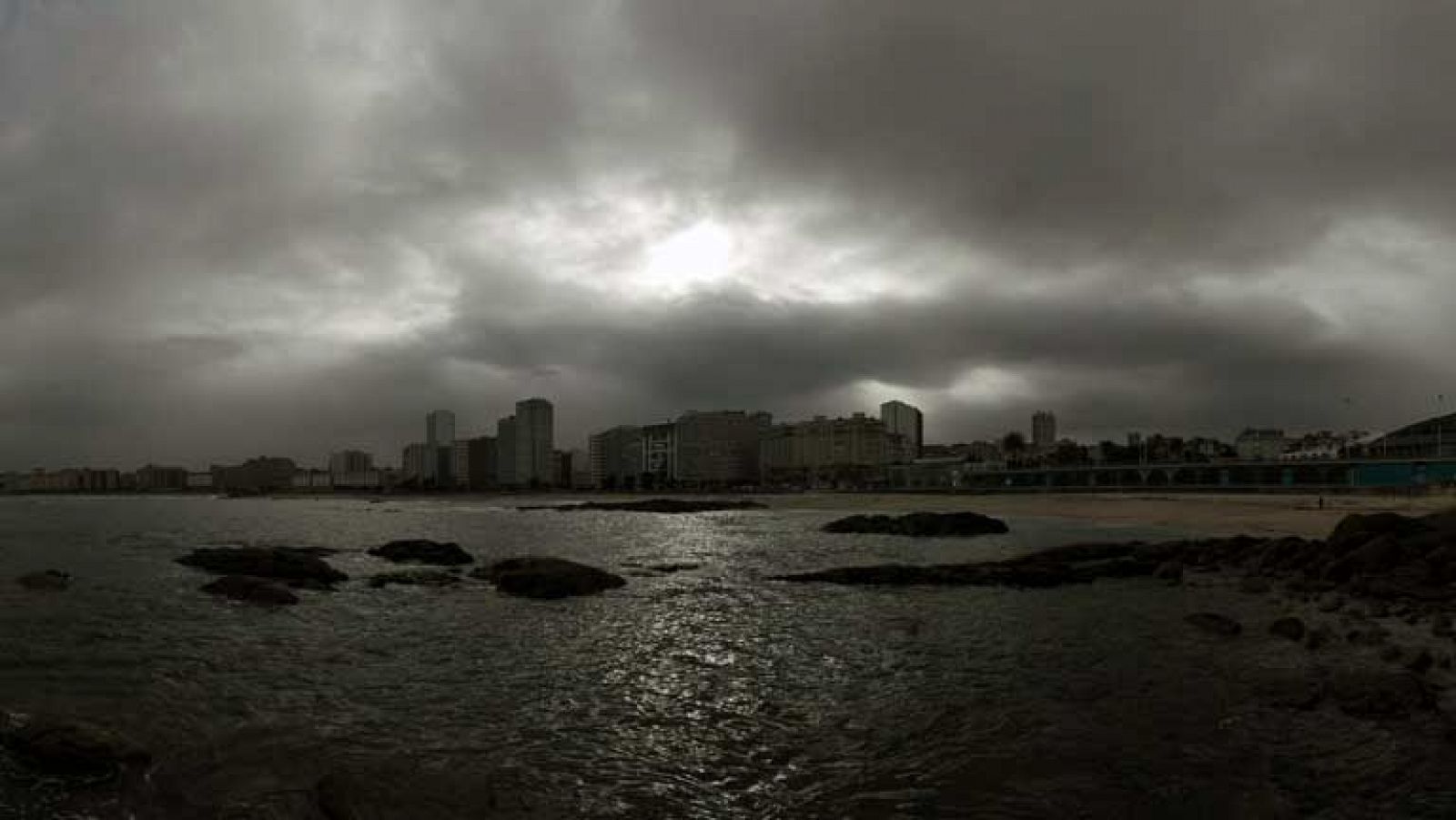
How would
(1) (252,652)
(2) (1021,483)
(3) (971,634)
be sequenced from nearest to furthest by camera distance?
(1) (252,652) → (3) (971,634) → (2) (1021,483)

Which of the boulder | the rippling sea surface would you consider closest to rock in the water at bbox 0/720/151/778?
the rippling sea surface

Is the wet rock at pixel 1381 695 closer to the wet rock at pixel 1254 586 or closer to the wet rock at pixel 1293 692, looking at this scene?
the wet rock at pixel 1293 692

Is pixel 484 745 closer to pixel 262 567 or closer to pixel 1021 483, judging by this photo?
pixel 262 567

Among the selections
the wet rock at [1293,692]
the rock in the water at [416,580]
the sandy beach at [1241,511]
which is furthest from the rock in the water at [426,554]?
the sandy beach at [1241,511]

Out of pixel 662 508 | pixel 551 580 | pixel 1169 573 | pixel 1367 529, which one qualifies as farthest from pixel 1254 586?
pixel 662 508

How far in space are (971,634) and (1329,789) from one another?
1047cm

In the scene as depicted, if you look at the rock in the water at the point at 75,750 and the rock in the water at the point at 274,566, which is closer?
the rock in the water at the point at 75,750

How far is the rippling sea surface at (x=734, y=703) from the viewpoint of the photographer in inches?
377

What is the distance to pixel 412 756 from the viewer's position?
35.8 ft

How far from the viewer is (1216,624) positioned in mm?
19719

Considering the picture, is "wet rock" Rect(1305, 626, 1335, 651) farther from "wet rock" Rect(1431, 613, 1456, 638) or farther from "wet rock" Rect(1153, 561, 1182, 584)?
"wet rock" Rect(1153, 561, 1182, 584)

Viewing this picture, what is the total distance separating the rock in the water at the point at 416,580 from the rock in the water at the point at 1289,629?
86.6 feet

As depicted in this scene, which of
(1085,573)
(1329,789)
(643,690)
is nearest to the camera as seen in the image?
(1329,789)

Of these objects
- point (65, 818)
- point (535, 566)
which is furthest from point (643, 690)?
point (535, 566)
